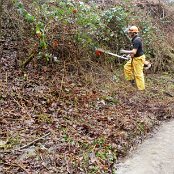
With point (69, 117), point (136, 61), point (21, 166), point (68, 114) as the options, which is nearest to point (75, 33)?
point (136, 61)

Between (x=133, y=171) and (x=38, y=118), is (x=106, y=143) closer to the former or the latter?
(x=133, y=171)

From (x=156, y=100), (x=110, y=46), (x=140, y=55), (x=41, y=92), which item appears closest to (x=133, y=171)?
(x=41, y=92)

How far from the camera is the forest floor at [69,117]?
540 cm

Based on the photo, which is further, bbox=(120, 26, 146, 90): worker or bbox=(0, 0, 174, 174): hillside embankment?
bbox=(120, 26, 146, 90): worker

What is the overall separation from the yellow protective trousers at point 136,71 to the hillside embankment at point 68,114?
20 cm

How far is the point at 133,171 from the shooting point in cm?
568

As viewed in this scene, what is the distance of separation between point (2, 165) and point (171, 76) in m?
7.81

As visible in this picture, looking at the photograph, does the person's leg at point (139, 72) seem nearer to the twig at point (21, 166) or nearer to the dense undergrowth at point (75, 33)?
the dense undergrowth at point (75, 33)

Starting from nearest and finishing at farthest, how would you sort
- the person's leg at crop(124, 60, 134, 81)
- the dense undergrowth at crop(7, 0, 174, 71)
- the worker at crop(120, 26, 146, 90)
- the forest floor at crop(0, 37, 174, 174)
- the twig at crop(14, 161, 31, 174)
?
the twig at crop(14, 161, 31, 174) → the forest floor at crop(0, 37, 174, 174) → the dense undergrowth at crop(7, 0, 174, 71) → the worker at crop(120, 26, 146, 90) → the person's leg at crop(124, 60, 134, 81)

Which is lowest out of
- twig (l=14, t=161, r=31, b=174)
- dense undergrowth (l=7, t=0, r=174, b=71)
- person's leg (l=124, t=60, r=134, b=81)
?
twig (l=14, t=161, r=31, b=174)

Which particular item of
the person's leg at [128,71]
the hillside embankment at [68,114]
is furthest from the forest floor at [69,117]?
the person's leg at [128,71]

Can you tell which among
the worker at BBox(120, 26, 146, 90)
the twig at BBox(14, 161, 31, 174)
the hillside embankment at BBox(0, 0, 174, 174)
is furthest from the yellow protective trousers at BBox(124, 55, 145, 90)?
the twig at BBox(14, 161, 31, 174)

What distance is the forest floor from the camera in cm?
540

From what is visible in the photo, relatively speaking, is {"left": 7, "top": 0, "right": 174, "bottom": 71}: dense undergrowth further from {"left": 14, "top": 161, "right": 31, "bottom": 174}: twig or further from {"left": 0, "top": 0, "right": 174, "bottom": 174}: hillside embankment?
{"left": 14, "top": 161, "right": 31, "bottom": 174}: twig
